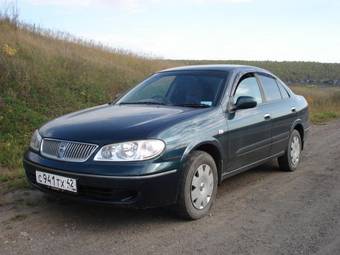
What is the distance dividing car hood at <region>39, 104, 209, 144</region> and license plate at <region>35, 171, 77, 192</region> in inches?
14.7

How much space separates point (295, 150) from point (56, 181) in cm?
409

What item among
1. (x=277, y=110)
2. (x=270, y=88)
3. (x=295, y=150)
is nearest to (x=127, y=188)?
(x=277, y=110)

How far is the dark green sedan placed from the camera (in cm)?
416

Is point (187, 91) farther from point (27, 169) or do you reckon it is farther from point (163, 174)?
point (27, 169)

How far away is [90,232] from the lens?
4266 millimetres

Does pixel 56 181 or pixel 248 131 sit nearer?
pixel 56 181

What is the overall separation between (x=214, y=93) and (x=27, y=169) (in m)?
2.23

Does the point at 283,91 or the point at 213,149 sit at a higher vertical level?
the point at 283,91

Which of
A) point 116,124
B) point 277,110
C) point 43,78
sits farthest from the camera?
point 43,78

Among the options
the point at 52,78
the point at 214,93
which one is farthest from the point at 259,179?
the point at 52,78

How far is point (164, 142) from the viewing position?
4.27 metres

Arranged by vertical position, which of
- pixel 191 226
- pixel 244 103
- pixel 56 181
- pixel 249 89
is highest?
pixel 249 89

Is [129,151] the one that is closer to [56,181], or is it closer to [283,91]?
[56,181]

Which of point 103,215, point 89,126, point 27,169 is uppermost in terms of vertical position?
point 89,126
